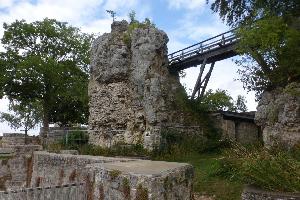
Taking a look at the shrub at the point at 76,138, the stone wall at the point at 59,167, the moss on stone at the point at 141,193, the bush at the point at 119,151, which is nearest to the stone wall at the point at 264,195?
the moss on stone at the point at 141,193

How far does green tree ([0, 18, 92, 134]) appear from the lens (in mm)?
37969

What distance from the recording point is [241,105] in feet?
219

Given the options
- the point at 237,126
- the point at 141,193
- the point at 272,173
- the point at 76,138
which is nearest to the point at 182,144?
the point at 237,126

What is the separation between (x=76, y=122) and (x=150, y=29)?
66.9 feet

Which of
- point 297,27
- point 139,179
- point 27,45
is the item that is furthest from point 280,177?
point 27,45

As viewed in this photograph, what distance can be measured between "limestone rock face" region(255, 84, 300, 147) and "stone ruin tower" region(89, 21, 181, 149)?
659cm

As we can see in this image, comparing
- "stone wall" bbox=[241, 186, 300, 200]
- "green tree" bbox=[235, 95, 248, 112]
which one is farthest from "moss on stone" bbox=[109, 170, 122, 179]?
"green tree" bbox=[235, 95, 248, 112]

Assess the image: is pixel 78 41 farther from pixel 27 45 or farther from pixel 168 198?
pixel 168 198

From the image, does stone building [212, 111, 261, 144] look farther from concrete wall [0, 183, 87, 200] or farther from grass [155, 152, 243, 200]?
concrete wall [0, 183, 87, 200]

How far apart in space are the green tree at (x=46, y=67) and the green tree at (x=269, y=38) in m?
21.4

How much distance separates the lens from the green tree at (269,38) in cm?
1870

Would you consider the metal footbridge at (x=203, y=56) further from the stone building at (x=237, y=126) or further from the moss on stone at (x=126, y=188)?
the moss on stone at (x=126, y=188)

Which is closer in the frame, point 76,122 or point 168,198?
point 168,198

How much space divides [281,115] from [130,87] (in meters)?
10.7
